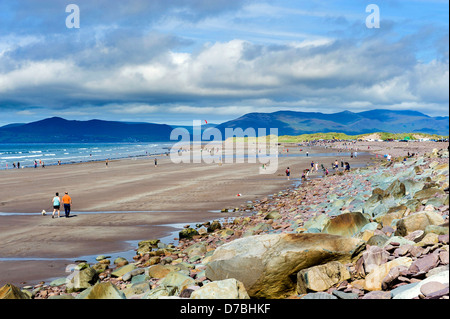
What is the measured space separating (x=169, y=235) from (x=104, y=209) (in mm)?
11067

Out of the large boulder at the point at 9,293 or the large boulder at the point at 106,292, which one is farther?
the large boulder at the point at 9,293

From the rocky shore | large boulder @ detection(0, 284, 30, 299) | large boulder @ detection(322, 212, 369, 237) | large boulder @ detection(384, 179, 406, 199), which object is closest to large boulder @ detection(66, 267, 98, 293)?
the rocky shore

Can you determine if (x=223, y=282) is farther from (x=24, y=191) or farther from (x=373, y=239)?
(x=24, y=191)

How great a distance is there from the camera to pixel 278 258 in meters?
9.44

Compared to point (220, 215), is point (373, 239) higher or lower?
higher

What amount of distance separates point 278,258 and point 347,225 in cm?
462

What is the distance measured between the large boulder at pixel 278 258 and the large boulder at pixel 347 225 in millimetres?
2880

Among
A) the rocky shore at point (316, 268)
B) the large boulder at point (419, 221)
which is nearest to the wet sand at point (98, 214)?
the rocky shore at point (316, 268)

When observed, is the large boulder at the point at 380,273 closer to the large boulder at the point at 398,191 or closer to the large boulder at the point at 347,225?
the large boulder at the point at 347,225

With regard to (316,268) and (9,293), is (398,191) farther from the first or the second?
(9,293)

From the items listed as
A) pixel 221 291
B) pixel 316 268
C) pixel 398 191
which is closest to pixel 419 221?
pixel 316 268

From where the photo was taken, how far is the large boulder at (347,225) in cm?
1286
